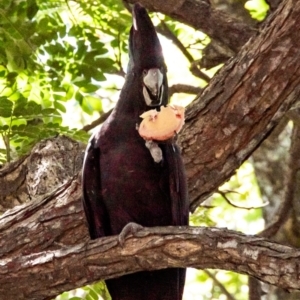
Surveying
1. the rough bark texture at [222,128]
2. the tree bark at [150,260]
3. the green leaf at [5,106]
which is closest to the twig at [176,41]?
the rough bark texture at [222,128]

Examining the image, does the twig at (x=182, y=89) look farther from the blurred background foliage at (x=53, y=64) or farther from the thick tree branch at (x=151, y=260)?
the thick tree branch at (x=151, y=260)

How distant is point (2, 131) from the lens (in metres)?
2.36

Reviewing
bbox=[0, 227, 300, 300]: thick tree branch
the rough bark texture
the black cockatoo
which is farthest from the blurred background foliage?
bbox=[0, 227, 300, 300]: thick tree branch

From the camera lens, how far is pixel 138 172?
189 centimetres

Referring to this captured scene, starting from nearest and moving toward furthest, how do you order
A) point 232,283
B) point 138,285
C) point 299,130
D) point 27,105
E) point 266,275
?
point 266,275, point 138,285, point 27,105, point 299,130, point 232,283

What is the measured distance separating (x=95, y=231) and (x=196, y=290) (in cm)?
230

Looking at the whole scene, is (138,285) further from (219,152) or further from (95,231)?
(219,152)

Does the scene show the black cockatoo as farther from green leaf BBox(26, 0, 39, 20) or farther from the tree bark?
green leaf BBox(26, 0, 39, 20)

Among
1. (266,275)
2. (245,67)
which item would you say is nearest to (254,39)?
(245,67)

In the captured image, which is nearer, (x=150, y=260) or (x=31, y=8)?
(x=150, y=260)

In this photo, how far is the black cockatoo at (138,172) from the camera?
188 cm

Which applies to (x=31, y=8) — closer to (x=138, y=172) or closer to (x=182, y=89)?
(x=182, y=89)

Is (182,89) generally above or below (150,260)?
above

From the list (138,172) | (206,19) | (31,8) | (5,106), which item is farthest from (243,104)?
(31,8)
